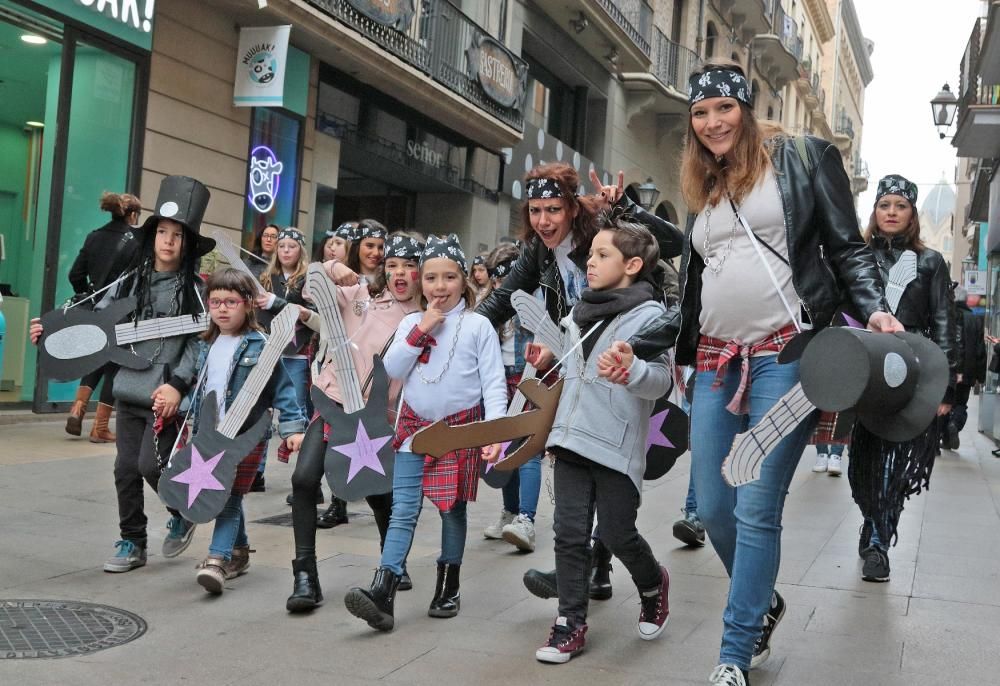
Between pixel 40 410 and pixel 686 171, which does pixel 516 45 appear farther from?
pixel 686 171

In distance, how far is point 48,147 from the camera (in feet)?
34.9

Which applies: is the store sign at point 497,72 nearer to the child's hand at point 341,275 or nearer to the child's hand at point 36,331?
the child's hand at point 341,275

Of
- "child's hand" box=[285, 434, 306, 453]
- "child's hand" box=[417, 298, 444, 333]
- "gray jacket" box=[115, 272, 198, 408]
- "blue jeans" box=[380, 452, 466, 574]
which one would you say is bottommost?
"blue jeans" box=[380, 452, 466, 574]

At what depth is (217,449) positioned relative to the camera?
4.70 meters

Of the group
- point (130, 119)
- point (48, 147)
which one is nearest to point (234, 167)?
point (130, 119)

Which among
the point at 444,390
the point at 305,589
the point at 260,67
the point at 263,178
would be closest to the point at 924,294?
the point at 444,390

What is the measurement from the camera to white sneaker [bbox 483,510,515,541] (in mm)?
6238

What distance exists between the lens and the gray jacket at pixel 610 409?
12.9 ft

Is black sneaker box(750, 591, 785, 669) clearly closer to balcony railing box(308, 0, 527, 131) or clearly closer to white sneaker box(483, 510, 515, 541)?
white sneaker box(483, 510, 515, 541)

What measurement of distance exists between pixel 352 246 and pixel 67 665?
3.10 m

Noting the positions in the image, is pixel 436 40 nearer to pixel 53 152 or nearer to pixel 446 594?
pixel 53 152

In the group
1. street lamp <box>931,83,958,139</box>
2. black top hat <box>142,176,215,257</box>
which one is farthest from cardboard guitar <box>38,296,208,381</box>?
street lamp <box>931,83,958,139</box>

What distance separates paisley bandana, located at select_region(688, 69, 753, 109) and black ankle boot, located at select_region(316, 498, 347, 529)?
11.8 feet

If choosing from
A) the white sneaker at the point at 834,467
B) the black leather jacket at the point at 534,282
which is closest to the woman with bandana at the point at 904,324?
the black leather jacket at the point at 534,282
